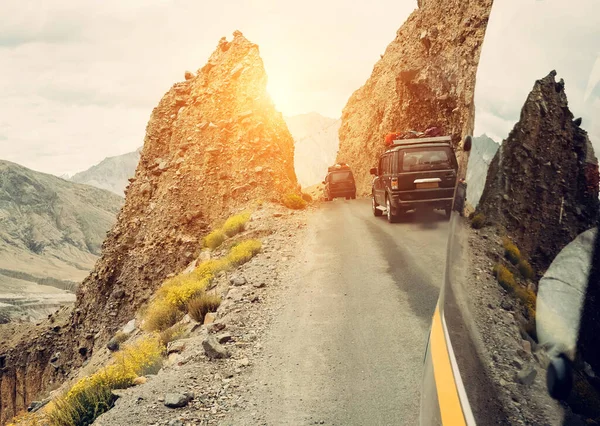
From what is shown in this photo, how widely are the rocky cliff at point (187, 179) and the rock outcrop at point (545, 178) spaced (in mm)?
24295

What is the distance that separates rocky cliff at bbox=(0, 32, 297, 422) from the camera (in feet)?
89.3

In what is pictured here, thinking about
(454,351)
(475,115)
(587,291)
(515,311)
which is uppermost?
(475,115)

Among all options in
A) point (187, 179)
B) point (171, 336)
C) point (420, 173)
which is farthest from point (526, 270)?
point (187, 179)

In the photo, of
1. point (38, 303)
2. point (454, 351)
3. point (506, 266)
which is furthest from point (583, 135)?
point (38, 303)

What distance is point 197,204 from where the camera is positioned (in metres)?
27.6

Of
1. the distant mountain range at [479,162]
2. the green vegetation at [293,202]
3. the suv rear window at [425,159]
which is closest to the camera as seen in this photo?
the distant mountain range at [479,162]

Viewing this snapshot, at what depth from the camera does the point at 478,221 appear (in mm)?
1764

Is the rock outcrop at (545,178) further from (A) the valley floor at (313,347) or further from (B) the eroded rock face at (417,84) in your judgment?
(B) the eroded rock face at (417,84)

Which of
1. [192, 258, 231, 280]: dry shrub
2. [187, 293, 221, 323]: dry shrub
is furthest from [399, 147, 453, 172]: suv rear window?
[187, 293, 221, 323]: dry shrub

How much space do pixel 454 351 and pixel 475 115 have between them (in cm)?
94

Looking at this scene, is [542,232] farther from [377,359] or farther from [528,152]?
[377,359]

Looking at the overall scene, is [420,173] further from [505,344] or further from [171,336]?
[505,344]

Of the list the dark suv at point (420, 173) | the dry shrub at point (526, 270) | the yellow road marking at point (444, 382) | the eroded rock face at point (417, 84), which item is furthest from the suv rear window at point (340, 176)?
the dry shrub at point (526, 270)

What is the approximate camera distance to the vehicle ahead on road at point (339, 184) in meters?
32.7
